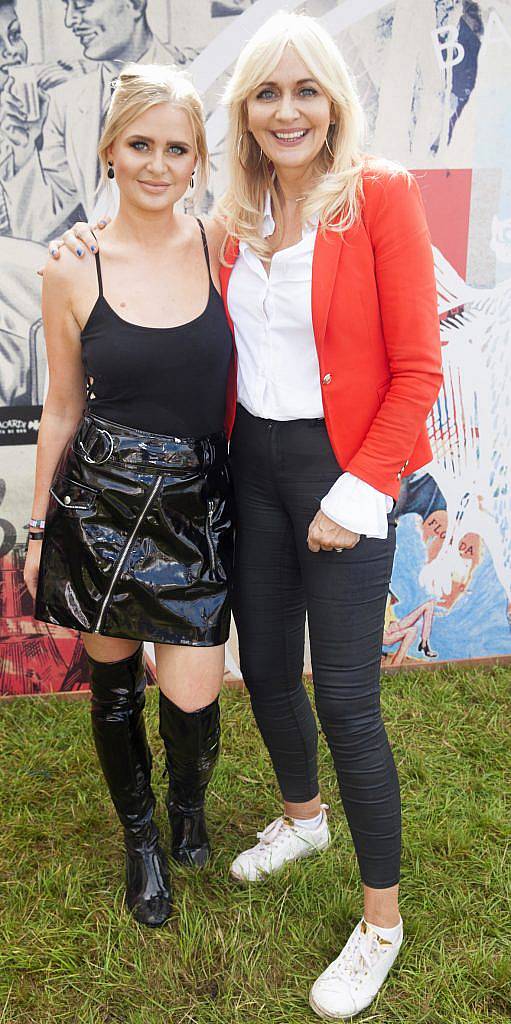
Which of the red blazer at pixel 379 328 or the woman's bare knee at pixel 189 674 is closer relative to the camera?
the red blazer at pixel 379 328

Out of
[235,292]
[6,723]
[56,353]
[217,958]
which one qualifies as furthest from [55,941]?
[235,292]

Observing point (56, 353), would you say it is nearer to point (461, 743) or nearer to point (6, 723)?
point (6, 723)

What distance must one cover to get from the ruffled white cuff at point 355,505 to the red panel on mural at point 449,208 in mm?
1666

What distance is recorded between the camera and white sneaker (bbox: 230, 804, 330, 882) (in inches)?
97.9

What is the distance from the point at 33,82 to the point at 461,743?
8.93ft

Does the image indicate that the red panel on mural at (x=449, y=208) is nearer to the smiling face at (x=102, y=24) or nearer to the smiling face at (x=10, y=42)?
the smiling face at (x=102, y=24)

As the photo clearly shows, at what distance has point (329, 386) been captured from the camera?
1848mm

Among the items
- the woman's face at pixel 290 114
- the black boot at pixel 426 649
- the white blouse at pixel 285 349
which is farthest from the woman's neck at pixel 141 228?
the black boot at pixel 426 649

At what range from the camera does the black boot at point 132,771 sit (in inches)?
88.4

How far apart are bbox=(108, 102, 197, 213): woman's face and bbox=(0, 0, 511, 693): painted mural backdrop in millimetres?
1113

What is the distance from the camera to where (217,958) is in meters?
2.25

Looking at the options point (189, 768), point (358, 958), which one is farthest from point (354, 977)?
point (189, 768)

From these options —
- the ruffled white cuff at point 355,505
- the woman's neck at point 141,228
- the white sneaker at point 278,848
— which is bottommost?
the white sneaker at point 278,848

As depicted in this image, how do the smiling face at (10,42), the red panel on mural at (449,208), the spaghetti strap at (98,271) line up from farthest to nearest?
the red panel on mural at (449,208)
the smiling face at (10,42)
the spaghetti strap at (98,271)
